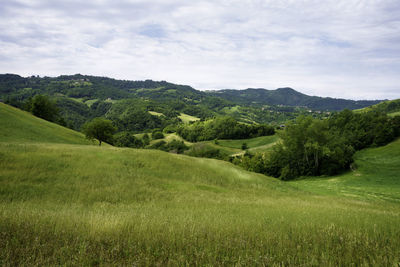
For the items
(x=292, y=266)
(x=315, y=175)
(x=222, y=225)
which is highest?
(x=292, y=266)

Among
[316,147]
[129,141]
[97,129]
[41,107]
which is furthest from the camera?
[129,141]

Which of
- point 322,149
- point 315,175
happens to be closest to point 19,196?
point 322,149

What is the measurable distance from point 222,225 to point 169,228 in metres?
1.47

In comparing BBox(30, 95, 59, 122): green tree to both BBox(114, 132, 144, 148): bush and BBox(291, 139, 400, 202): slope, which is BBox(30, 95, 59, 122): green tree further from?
BBox(291, 139, 400, 202): slope

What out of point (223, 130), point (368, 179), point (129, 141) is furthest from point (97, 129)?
point (223, 130)

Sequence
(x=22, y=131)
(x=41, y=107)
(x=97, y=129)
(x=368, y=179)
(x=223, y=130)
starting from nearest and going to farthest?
(x=22, y=131), (x=368, y=179), (x=97, y=129), (x=41, y=107), (x=223, y=130)

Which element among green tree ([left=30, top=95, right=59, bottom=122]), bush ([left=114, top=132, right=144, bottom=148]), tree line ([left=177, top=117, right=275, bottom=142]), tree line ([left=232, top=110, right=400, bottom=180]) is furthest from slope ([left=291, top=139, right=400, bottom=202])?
bush ([left=114, top=132, right=144, bottom=148])

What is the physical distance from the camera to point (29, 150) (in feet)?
60.7

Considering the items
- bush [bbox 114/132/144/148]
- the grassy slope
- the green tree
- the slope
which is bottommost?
bush [bbox 114/132/144/148]

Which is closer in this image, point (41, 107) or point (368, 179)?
point (368, 179)

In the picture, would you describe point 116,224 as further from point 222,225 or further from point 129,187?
point 129,187

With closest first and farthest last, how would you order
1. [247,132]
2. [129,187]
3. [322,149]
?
[129,187], [322,149], [247,132]

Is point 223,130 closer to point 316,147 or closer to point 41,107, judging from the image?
point 316,147

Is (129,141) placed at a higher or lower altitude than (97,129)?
lower
